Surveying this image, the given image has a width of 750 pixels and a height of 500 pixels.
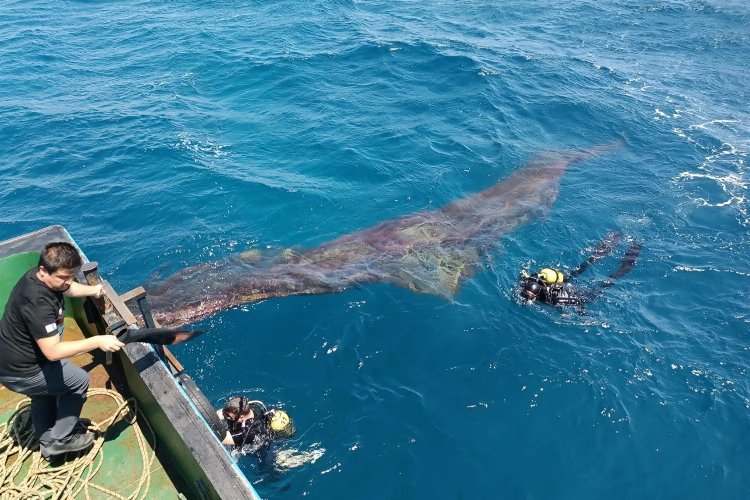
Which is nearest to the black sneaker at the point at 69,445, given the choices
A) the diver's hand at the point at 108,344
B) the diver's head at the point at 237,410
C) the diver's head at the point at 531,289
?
the diver's hand at the point at 108,344

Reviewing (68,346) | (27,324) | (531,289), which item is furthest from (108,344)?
(531,289)

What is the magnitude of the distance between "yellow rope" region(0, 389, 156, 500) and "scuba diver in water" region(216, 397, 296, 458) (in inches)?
71.8

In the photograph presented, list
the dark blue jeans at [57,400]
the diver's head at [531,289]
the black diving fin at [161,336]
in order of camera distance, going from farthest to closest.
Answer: the diver's head at [531,289], the dark blue jeans at [57,400], the black diving fin at [161,336]

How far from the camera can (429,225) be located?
47.8 feet

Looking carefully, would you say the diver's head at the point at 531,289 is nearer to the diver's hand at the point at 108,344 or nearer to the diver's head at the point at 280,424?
the diver's head at the point at 280,424

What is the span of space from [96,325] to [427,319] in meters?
6.78

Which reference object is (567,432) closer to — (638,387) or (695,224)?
(638,387)

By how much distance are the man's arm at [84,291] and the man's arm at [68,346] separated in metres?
1.00

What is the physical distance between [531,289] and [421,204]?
4909mm

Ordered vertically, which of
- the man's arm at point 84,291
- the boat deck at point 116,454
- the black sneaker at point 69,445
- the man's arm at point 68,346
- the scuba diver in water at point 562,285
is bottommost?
the scuba diver in water at point 562,285

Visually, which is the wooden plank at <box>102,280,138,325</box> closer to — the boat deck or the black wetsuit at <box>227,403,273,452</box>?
the boat deck

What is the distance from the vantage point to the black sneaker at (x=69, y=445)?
5.47 meters

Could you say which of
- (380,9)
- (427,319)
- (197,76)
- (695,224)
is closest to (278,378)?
(427,319)

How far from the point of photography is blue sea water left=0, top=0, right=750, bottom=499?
29.2ft
